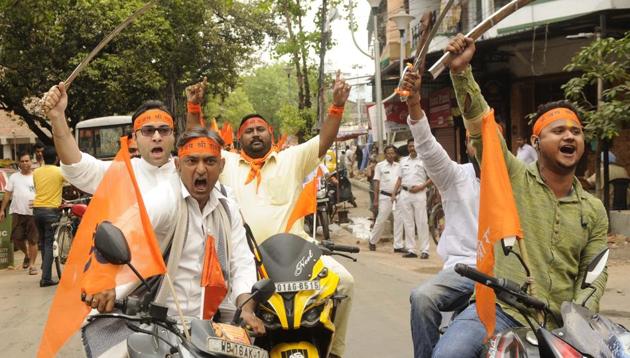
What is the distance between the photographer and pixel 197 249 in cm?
357

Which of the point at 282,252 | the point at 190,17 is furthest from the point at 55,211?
the point at 190,17

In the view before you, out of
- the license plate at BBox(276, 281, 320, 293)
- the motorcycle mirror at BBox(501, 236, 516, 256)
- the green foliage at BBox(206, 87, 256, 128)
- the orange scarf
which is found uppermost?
the green foliage at BBox(206, 87, 256, 128)

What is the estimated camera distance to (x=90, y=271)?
3061 millimetres

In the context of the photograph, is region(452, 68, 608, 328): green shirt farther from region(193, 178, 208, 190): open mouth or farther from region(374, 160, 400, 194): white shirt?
region(374, 160, 400, 194): white shirt

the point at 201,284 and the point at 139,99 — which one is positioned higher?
the point at 139,99

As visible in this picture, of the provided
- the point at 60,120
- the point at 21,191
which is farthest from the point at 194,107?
the point at 21,191

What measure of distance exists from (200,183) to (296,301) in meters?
0.80

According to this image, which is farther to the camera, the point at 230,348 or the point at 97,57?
the point at 97,57

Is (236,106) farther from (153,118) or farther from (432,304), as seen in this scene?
(432,304)

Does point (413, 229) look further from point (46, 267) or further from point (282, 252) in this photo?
point (282, 252)

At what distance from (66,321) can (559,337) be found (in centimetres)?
199

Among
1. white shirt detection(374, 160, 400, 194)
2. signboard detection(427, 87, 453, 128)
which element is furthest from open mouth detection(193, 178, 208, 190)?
signboard detection(427, 87, 453, 128)

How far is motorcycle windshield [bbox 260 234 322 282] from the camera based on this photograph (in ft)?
13.1

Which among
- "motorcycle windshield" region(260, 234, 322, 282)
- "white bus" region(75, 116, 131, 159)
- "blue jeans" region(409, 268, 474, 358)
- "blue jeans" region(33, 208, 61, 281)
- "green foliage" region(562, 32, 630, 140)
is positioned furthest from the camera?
"white bus" region(75, 116, 131, 159)
